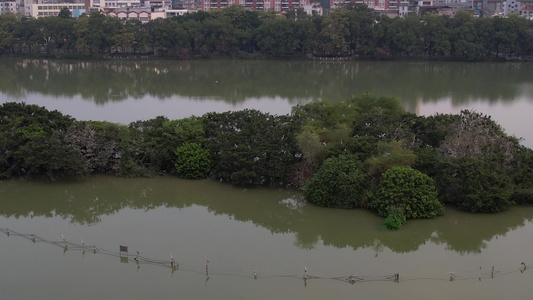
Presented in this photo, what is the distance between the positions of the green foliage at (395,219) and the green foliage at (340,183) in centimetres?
Result: 80

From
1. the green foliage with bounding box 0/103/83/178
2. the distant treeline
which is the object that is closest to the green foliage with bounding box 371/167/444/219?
the green foliage with bounding box 0/103/83/178

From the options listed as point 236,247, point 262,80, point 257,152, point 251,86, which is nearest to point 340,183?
point 257,152

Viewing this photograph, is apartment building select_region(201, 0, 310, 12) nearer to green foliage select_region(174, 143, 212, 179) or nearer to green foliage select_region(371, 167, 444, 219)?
green foliage select_region(174, 143, 212, 179)

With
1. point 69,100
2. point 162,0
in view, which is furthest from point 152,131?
point 162,0

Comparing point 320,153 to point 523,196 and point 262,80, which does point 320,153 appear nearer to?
point 523,196

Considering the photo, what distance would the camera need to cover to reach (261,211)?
12.2 meters

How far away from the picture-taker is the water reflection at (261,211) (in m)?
10.9

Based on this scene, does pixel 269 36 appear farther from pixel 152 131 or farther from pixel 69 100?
pixel 152 131

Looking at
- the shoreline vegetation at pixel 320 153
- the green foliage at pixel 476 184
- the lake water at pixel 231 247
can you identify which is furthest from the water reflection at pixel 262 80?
the green foliage at pixel 476 184

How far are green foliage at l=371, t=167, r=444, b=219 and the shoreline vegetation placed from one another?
2 centimetres

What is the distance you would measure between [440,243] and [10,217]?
332 inches

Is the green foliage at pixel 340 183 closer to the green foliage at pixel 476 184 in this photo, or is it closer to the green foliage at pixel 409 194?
the green foliage at pixel 409 194

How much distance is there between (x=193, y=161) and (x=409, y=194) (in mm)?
4982

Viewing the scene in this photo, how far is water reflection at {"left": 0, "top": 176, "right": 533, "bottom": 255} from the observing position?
35.7 feet
